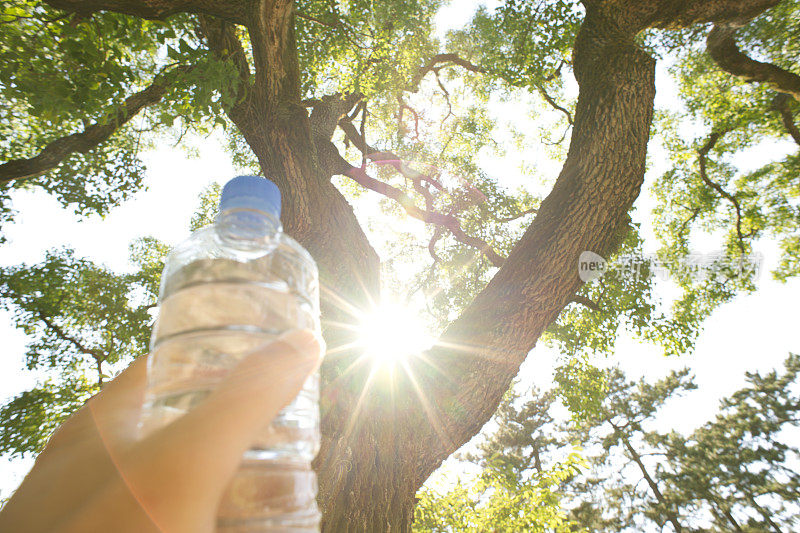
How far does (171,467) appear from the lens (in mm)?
665

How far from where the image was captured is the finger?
66 cm

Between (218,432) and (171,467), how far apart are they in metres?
0.08

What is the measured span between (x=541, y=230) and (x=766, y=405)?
71.2 ft

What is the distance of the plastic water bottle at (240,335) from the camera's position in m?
1.25

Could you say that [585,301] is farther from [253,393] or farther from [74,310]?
[74,310]

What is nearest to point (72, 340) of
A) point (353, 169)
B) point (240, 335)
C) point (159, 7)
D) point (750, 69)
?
point (353, 169)

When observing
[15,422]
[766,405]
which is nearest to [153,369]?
[15,422]

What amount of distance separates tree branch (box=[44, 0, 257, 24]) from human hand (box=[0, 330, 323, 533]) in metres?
3.46

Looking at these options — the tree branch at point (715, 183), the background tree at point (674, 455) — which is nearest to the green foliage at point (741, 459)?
the background tree at point (674, 455)

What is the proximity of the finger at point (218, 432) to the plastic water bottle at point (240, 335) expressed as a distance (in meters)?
0.08

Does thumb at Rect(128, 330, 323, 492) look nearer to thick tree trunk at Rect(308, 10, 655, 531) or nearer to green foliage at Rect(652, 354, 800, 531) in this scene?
thick tree trunk at Rect(308, 10, 655, 531)

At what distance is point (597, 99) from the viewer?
3.42 metres

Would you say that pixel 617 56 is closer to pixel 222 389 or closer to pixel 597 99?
pixel 597 99

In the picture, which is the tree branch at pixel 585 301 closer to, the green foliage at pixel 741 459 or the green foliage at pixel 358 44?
the green foliage at pixel 358 44
